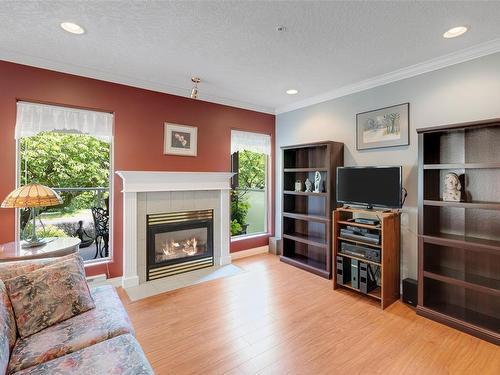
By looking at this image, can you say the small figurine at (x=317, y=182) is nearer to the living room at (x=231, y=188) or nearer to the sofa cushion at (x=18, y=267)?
the living room at (x=231, y=188)

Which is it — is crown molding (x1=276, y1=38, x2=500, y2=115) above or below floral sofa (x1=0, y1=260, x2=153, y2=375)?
above

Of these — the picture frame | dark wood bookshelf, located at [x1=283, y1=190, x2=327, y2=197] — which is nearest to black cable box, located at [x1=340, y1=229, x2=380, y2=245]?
dark wood bookshelf, located at [x1=283, y1=190, x2=327, y2=197]

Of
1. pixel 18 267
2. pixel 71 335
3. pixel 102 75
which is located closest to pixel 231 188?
pixel 102 75

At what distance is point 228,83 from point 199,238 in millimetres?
2280

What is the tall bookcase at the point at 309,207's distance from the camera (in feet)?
11.6

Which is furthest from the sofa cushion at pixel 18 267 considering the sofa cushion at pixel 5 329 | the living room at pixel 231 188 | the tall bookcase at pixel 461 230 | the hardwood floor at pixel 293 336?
the tall bookcase at pixel 461 230

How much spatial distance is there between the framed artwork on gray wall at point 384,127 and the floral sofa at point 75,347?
10.5 ft

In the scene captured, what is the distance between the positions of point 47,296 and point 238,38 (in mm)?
2464

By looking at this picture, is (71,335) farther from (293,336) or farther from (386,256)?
(386,256)

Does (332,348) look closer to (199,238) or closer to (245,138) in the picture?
(199,238)

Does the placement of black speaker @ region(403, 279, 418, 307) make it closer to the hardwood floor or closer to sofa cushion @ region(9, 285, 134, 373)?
the hardwood floor

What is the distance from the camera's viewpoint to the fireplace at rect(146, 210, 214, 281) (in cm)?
347

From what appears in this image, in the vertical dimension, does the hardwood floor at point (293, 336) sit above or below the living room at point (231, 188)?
below

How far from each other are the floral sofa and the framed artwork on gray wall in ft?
10.5
